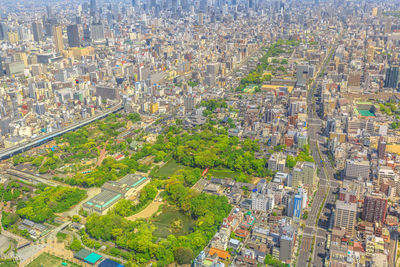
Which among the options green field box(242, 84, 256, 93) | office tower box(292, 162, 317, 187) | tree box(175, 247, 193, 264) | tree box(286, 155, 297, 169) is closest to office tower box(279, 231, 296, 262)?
tree box(175, 247, 193, 264)

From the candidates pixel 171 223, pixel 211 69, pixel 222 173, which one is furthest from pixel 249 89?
pixel 171 223

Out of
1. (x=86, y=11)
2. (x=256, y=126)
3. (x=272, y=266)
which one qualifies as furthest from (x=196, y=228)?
(x=86, y=11)

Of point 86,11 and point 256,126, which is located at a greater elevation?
point 86,11

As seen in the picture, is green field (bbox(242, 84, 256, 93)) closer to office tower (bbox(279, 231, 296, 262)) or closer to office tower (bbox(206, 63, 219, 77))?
office tower (bbox(206, 63, 219, 77))

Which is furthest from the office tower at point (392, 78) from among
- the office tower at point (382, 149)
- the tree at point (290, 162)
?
the tree at point (290, 162)

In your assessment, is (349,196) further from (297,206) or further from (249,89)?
(249,89)

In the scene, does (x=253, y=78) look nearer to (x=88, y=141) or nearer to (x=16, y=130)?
(x=88, y=141)
